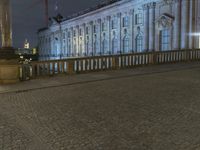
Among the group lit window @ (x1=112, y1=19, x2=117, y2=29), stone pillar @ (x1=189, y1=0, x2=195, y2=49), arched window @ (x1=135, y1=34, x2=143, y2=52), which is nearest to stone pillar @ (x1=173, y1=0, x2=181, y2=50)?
stone pillar @ (x1=189, y1=0, x2=195, y2=49)

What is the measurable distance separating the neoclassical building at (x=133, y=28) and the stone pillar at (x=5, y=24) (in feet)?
80.7

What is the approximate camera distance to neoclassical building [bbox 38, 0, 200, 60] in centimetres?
3234

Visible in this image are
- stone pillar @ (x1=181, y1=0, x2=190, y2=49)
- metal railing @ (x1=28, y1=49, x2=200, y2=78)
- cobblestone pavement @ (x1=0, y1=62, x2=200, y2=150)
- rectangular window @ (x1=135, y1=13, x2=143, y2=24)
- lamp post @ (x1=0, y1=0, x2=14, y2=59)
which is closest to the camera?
cobblestone pavement @ (x1=0, y1=62, x2=200, y2=150)

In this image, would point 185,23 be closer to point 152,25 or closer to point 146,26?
point 152,25

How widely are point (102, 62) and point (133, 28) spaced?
26771 mm

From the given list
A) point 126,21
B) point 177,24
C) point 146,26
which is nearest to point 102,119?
point 177,24

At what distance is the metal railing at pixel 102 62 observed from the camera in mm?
14695

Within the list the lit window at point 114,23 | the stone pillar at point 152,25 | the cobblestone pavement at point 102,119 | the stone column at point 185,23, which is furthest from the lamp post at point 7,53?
the lit window at point 114,23

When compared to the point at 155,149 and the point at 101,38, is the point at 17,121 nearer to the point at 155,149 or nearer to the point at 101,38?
the point at 155,149

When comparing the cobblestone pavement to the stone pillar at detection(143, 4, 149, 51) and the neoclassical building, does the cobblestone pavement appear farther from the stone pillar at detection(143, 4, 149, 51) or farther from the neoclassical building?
the stone pillar at detection(143, 4, 149, 51)

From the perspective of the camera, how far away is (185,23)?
3222cm

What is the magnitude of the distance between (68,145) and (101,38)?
51.2m

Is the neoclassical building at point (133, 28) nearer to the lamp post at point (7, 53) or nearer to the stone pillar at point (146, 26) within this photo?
the stone pillar at point (146, 26)

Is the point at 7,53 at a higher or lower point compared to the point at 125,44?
lower
